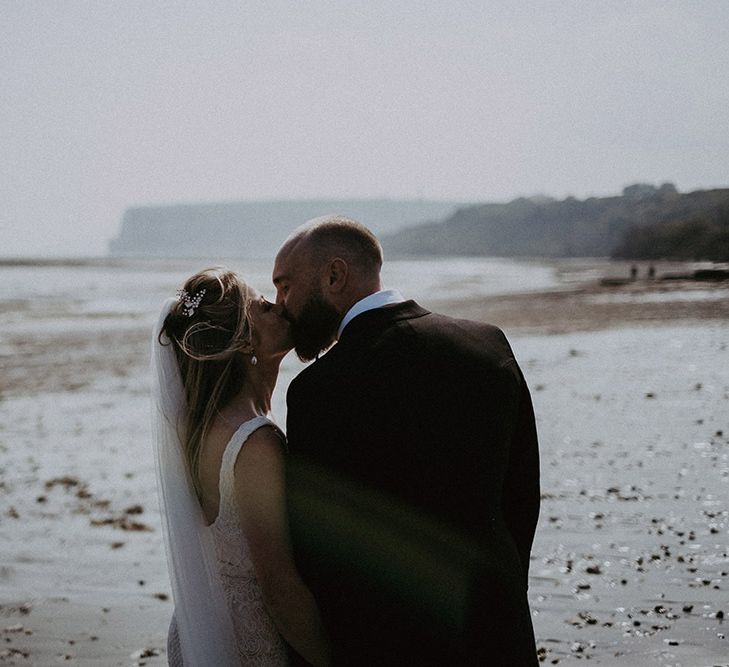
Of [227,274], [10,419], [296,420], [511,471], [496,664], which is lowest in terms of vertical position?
[10,419]

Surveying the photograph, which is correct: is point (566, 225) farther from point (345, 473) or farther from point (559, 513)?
point (345, 473)

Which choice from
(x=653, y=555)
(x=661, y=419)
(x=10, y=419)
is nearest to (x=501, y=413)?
(x=653, y=555)

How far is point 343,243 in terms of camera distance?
2.63 m

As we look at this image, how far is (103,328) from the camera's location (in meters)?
24.0

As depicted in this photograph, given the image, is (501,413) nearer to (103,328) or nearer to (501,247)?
(103,328)

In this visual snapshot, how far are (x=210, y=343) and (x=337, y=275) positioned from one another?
46 cm

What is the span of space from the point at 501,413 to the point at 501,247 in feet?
465

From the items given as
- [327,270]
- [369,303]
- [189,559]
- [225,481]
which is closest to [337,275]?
[327,270]

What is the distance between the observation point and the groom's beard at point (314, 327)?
Result: 2654mm

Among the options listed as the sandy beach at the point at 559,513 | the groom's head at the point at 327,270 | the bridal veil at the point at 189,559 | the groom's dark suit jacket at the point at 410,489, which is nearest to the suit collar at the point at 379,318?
the groom's dark suit jacket at the point at 410,489

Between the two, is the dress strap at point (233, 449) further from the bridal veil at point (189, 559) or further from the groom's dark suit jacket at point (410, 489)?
the bridal veil at point (189, 559)

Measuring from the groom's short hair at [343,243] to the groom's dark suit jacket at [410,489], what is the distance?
0.69 ft

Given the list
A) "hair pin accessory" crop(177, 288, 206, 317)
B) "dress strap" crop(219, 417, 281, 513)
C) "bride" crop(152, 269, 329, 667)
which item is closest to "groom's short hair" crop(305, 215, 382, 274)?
"bride" crop(152, 269, 329, 667)

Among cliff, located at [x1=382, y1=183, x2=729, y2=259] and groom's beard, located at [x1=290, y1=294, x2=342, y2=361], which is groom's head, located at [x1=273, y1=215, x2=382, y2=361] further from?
cliff, located at [x1=382, y1=183, x2=729, y2=259]
